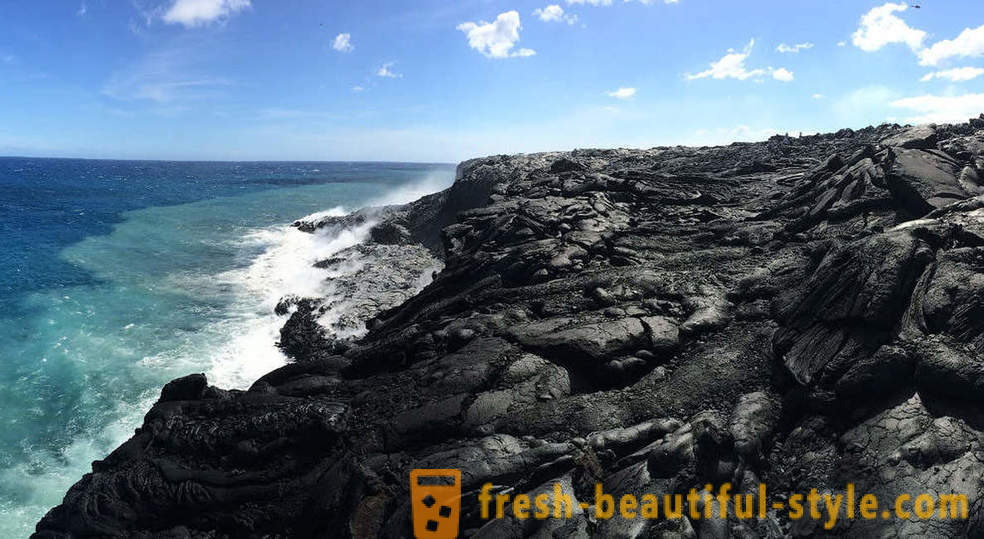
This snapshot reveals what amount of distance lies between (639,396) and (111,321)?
32.5 meters

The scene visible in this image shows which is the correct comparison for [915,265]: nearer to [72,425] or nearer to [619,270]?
[619,270]

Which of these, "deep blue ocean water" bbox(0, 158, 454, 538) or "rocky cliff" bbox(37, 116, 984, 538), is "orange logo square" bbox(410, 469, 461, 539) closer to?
"rocky cliff" bbox(37, 116, 984, 538)

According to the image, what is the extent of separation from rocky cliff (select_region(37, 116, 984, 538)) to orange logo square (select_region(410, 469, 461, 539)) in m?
0.26

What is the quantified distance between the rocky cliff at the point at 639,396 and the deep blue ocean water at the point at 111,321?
23.9 feet

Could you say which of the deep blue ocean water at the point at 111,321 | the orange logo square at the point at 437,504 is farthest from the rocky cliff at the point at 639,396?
the deep blue ocean water at the point at 111,321

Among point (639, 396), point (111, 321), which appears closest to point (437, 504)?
point (639, 396)

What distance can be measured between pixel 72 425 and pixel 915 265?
97.6ft

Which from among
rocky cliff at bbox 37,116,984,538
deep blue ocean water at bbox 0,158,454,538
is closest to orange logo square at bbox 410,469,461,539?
rocky cliff at bbox 37,116,984,538

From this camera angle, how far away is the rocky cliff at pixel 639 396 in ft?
31.2

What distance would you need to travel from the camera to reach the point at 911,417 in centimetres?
944

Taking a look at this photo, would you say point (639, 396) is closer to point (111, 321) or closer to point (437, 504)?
point (437, 504)

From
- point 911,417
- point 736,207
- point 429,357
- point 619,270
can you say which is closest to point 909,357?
point 911,417

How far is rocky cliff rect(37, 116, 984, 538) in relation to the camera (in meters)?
9.52

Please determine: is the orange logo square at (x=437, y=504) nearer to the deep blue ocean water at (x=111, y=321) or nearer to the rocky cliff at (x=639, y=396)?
the rocky cliff at (x=639, y=396)
